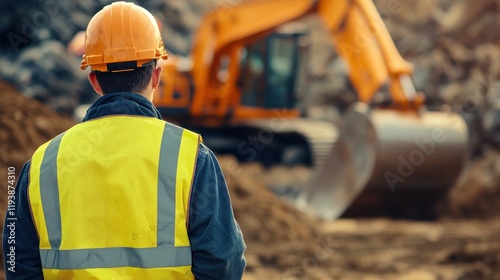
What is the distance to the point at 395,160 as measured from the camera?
1006 cm

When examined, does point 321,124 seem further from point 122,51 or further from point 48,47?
point 122,51

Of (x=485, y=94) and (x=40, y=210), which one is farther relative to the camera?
(x=485, y=94)

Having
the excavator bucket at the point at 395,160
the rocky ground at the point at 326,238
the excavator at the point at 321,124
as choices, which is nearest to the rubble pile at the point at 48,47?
the excavator at the point at 321,124

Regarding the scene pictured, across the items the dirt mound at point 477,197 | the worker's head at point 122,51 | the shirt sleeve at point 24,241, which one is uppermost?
the worker's head at point 122,51

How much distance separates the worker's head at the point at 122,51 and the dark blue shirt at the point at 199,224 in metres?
0.04

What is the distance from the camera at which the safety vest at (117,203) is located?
6.51ft

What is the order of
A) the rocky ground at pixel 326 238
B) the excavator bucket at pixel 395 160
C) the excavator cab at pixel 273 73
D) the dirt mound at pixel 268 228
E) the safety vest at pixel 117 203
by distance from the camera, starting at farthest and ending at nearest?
1. the excavator cab at pixel 273 73
2. the excavator bucket at pixel 395 160
3. the dirt mound at pixel 268 228
4. the rocky ground at pixel 326 238
5. the safety vest at pixel 117 203

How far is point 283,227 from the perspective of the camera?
9.05 metres

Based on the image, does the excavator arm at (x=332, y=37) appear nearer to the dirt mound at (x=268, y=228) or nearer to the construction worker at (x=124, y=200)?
the dirt mound at (x=268, y=228)

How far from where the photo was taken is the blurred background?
800 centimetres

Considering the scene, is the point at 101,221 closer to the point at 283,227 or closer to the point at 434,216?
the point at 283,227

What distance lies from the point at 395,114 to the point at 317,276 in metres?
3.07

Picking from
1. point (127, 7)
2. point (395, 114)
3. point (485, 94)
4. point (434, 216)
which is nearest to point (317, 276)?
point (395, 114)

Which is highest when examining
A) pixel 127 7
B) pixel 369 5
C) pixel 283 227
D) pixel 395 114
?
A: pixel 127 7
